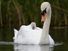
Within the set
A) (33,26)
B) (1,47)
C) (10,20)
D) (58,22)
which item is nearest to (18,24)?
(10,20)

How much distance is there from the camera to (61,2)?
21547 mm

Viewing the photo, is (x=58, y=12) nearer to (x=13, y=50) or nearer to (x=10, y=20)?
(x=10, y=20)

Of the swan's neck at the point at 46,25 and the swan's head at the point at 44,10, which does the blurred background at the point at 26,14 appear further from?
the swan's head at the point at 44,10

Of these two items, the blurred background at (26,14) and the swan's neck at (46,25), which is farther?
the blurred background at (26,14)

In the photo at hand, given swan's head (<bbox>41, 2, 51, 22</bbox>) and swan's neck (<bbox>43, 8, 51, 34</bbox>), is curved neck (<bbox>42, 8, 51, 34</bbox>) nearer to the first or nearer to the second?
swan's neck (<bbox>43, 8, 51, 34</bbox>)

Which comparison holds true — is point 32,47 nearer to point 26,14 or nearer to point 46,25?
point 46,25

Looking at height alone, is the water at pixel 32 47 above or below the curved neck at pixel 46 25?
below

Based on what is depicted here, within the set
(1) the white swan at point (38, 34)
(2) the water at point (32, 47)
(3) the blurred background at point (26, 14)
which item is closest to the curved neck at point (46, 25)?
(1) the white swan at point (38, 34)

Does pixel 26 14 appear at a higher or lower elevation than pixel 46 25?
higher

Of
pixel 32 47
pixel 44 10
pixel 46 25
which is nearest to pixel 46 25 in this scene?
pixel 46 25

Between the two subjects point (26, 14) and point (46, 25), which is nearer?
point (46, 25)

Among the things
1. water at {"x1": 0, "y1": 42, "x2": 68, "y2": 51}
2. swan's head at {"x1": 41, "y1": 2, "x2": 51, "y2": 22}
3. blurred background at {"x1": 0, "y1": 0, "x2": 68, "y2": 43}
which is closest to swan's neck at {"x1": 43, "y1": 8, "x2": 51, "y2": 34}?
swan's head at {"x1": 41, "y1": 2, "x2": 51, "y2": 22}

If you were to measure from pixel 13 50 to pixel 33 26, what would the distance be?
2.56m

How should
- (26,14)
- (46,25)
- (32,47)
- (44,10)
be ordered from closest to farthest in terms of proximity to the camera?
(32,47) → (44,10) → (46,25) → (26,14)
